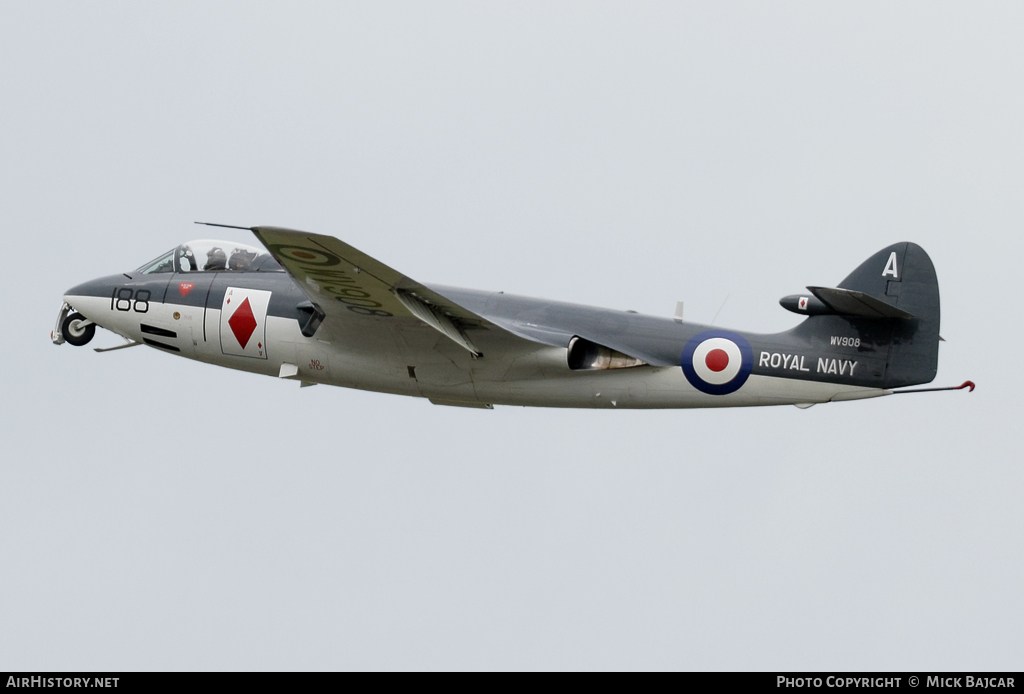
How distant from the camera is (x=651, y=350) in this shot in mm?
23703

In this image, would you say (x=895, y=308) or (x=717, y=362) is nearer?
(x=895, y=308)

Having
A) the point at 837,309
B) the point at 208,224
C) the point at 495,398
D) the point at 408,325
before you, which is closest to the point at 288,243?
the point at 208,224

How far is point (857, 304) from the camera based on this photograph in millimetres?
22391

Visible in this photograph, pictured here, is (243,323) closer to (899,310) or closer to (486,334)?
(486,334)

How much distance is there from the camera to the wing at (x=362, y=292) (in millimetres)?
21812

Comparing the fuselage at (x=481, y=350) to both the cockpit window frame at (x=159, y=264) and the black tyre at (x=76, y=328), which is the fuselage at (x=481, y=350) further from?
the black tyre at (x=76, y=328)

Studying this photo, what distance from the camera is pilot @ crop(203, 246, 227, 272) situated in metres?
26.2

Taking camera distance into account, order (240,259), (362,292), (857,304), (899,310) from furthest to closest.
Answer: (240,259), (362,292), (857,304), (899,310)

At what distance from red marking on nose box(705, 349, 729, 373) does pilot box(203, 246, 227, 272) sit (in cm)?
→ 886

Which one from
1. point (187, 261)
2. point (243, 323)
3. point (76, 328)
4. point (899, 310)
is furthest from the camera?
point (76, 328)

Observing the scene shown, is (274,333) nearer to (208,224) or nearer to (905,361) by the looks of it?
(208,224)

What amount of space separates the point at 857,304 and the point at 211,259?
1140 centimetres

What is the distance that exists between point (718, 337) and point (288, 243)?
6.94m

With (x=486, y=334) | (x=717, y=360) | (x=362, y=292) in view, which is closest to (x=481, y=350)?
(x=486, y=334)
